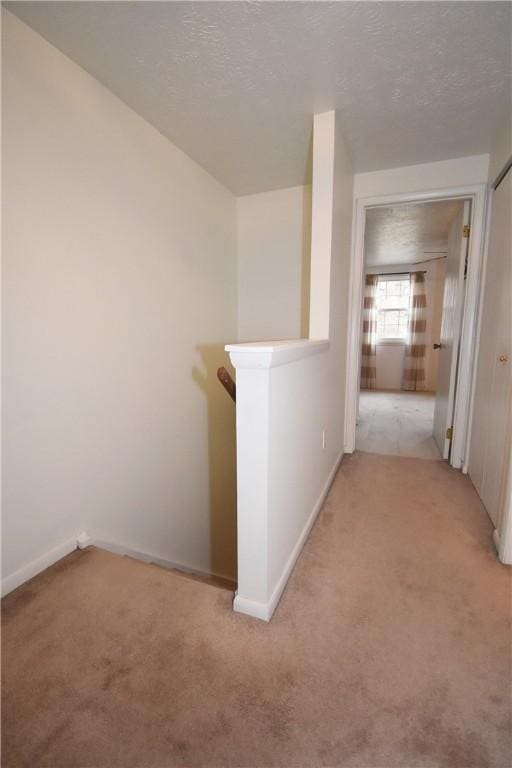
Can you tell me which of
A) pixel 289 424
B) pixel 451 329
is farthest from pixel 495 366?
pixel 289 424

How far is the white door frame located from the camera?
2.30 metres

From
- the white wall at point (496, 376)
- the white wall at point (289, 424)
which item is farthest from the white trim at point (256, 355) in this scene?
the white wall at point (496, 376)

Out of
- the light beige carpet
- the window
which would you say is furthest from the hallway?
the light beige carpet

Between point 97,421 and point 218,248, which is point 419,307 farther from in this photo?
point 97,421

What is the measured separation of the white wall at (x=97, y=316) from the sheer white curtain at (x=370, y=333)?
13.8 ft

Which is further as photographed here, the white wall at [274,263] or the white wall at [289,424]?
the white wall at [274,263]

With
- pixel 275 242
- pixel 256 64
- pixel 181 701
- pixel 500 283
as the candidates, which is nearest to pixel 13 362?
pixel 181 701

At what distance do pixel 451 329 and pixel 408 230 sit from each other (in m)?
1.75

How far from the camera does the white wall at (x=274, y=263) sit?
108 inches

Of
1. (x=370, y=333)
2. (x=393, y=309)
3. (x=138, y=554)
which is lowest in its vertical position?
(x=138, y=554)

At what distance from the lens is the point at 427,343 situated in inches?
233

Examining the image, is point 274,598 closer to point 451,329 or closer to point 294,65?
point 294,65

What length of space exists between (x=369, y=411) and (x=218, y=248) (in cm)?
289

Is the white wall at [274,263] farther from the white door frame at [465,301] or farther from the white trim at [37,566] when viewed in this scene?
the white trim at [37,566]
